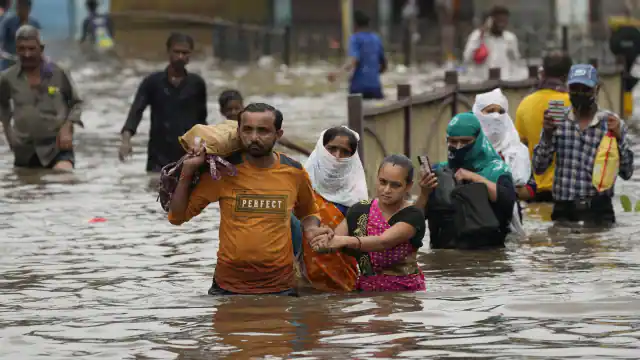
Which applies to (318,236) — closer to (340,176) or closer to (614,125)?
(340,176)

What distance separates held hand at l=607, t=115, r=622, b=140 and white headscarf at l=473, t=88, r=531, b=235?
68 centimetres

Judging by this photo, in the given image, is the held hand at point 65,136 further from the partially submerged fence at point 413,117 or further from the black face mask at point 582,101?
the black face mask at point 582,101

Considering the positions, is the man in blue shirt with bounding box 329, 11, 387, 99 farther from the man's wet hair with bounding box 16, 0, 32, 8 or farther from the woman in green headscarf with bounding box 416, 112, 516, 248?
the woman in green headscarf with bounding box 416, 112, 516, 248

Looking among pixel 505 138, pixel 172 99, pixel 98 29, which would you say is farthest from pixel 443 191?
pixel 98 29

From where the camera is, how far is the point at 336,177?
942 cm

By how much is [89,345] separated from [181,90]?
731cm

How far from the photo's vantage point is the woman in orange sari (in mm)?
9352

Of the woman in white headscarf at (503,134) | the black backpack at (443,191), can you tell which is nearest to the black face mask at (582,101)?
the woman in white headscarf at (503,134)

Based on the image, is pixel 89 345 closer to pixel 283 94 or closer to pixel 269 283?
pixel 269 283

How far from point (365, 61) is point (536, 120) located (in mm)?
8540

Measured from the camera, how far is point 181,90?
1499 cm

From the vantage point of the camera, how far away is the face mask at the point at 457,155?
435 inches

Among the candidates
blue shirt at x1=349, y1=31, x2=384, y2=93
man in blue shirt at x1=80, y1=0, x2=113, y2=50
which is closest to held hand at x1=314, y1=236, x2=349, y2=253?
blue shirt at x1=349, y1=31, x2=384, y2=93

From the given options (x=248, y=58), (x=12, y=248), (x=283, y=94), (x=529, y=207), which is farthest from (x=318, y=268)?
(x=248, y=58)
